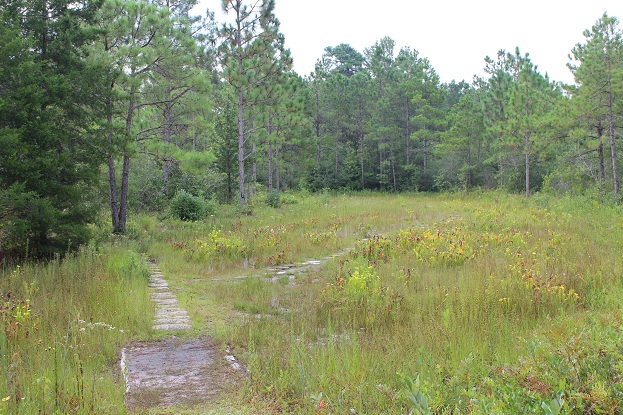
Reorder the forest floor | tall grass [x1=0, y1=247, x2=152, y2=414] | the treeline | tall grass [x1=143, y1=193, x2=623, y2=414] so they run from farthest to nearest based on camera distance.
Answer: the treeline
the forest floor
tall grass [x1=143, y1=193, x2=623, y2=414]
tall grass [x1=0, y1=247, x2=152, y2=414]

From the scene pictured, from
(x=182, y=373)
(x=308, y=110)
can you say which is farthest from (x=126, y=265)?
(x=308, y=110)

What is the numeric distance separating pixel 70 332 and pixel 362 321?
3.27m

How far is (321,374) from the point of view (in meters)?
3.83

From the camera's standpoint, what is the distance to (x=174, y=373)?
4223 millimetres

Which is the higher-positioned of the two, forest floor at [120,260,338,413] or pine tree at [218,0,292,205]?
pine tree at [218,0,292,205]

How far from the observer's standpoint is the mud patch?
370 cm

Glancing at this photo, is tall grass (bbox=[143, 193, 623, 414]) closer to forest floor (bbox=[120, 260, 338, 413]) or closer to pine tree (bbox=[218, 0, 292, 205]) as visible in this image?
forest floor (bbox=[120, 260, 338, 413])

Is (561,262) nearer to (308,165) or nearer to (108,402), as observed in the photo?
(108,402)

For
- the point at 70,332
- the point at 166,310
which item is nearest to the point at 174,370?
the point at 70,332

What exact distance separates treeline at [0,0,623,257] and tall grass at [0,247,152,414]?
1022 mm

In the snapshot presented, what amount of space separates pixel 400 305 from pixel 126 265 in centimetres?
499

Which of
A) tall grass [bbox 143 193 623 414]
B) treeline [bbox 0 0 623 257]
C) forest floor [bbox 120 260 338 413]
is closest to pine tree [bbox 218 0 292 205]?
treeline [bbox 0 0 623 257]

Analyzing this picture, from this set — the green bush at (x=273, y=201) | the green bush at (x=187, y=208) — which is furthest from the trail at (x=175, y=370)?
the green bush at (x=273, y=201)

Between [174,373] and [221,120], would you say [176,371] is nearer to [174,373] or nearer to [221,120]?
[174,373]
